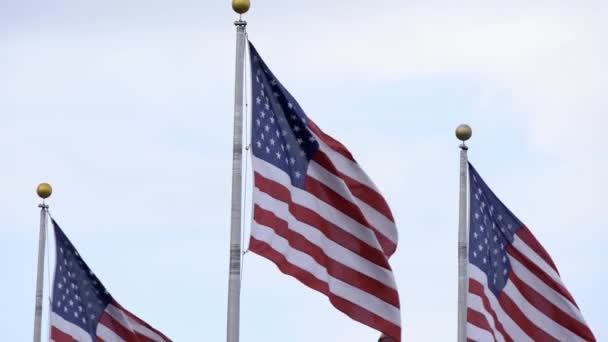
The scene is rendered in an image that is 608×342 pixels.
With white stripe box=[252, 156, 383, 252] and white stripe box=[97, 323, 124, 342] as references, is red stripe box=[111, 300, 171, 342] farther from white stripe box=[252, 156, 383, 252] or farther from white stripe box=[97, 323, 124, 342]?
white stripe box=[252, 156, 383, 252]

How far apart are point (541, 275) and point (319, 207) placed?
25.0 ft

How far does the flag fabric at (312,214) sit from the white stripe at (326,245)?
1cm

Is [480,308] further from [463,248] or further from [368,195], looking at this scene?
[368,195]

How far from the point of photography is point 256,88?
28.2m

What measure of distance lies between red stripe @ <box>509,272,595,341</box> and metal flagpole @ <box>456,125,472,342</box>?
3.41 feet

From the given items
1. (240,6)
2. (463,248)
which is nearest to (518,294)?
(463,248)

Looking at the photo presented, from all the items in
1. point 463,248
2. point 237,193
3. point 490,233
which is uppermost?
point 490,233

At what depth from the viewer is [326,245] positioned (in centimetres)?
2841

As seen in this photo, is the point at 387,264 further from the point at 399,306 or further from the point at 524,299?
the point at 524,299

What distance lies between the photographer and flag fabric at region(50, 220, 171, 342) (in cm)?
3653

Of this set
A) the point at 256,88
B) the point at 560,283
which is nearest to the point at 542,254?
the point at 560,283

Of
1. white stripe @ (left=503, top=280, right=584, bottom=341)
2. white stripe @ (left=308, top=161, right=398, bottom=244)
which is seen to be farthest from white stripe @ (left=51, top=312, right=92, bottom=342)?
white stripe @ (left=308, top=161, right=398, bottom=244)

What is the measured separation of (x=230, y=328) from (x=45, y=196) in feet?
40.6

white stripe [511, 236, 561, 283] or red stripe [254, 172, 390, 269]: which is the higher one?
white stripe [511, 236, 561, 283]
